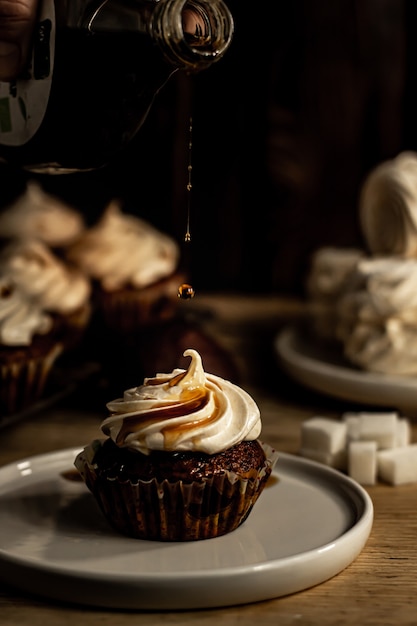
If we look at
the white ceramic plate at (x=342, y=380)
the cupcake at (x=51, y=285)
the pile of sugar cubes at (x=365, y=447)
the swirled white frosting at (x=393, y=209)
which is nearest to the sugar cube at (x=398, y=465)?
the pile of sugar cubes at (x=365, y=447)

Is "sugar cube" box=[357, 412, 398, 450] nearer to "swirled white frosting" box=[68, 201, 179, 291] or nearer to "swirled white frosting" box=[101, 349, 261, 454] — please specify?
"swirled white frosting" box=[101, 349, 261, 454]

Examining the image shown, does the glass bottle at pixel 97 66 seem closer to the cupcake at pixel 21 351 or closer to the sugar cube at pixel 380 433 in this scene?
the cupcake at pixel 21 351

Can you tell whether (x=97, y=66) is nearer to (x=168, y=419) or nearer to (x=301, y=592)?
(x=168, y=419)

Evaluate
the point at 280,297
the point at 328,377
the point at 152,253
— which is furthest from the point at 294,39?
the point at 328,377

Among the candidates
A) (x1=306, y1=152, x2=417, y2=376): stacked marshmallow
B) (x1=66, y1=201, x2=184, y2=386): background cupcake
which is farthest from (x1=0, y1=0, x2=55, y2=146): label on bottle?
(x1=66, y1=201, x2=184, y2=386): background cupcake

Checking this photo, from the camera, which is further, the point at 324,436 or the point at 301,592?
the point at 324,436

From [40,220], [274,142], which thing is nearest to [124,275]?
[40,220]
